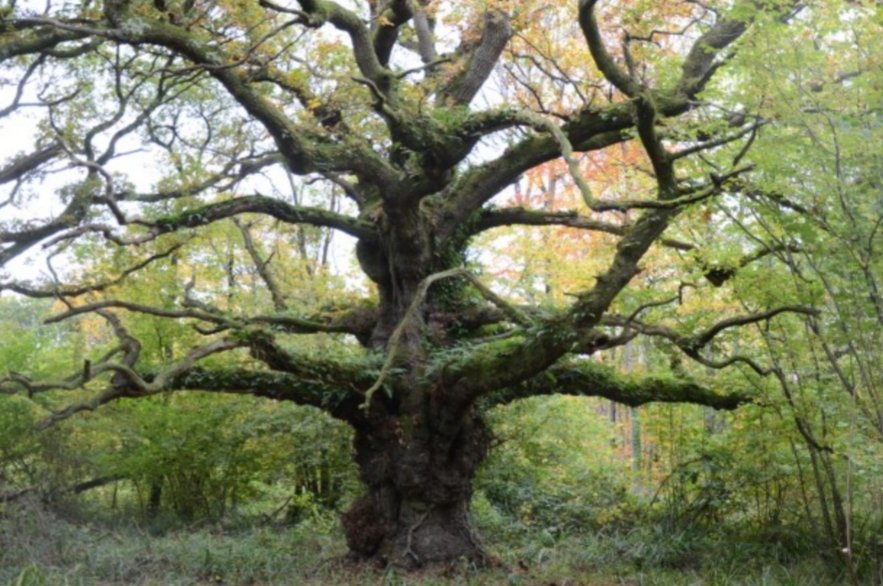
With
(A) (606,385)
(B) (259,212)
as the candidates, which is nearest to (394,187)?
(B) (259,212)

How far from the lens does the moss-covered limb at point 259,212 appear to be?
7.64 m

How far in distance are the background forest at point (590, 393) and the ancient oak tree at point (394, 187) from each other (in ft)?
0.31

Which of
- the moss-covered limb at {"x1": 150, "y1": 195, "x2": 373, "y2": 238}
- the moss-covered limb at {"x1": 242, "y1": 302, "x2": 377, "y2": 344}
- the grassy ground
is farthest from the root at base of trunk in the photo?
the moss-covered limb at {"x1": 150, "y1": 195, "x2": 373, "y2": 238}

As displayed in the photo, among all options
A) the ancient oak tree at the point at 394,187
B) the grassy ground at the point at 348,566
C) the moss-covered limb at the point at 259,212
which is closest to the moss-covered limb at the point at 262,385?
the ancient oak tree at the point at 394,187

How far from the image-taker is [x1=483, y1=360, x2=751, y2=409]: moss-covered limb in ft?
26.6

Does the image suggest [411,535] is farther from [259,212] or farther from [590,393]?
[259,212]

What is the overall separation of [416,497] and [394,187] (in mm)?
2890

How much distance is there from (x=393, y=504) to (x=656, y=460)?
3.37 metres

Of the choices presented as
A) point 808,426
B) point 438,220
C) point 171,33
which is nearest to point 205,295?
point 438,220

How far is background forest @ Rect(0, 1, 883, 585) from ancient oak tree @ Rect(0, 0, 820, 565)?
3.7 inches

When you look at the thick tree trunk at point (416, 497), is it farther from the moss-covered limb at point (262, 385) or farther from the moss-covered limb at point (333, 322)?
the moss-covered limb at point (333, 322)

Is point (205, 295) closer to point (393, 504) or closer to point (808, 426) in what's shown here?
point (393, 504)

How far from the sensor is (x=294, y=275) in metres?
15.5

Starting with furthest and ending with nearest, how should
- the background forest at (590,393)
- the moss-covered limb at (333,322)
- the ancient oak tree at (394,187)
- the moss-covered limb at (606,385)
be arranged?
1. the moss-covered limb at (333,322)
2. the moss-covered limb at (606,385)
3. the ancient oak tree at (394,187)
4. the background forest at (590,393)
